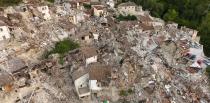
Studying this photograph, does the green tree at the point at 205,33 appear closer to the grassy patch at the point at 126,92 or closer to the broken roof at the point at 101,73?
the grassy patch at the point at 126,92

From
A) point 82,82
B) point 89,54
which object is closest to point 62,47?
point 89,54

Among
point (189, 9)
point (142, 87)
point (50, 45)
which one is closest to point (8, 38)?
point (50, 45)

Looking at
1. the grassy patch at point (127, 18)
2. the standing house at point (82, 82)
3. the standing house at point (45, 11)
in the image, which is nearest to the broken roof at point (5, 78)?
the standing house at point (82, 82)

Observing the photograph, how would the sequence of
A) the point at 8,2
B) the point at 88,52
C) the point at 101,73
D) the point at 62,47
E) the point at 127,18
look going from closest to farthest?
the point at 101,73 → the point at 88,52 → the point at 62,47 → the point at 8,2 → the point at 127,18

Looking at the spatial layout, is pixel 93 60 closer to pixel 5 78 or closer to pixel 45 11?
pixel 5 78

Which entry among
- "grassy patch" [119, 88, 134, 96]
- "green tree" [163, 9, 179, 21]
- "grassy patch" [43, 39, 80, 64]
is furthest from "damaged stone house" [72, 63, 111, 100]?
"green tree" [163, 9, 179, 21]

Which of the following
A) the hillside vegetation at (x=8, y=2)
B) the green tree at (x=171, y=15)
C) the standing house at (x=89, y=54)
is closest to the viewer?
the standing house at (x=89, y=54)
